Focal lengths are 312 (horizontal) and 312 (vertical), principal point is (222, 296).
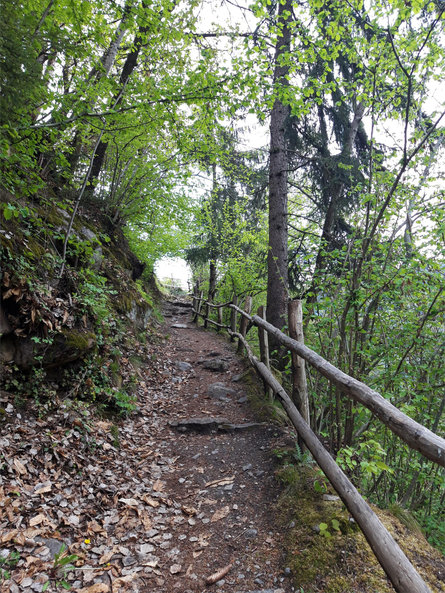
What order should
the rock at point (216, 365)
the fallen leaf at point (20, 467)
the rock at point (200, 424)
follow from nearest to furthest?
the fallen leaf at point (20, 467), the rock at point (200, 424), the rock at point (216, 365)

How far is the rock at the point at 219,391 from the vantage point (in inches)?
236

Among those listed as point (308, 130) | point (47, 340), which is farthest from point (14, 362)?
point (308, 130)

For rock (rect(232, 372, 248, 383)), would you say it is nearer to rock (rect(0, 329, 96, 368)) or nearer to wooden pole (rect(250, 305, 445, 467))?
rock (rect(0, 329, 96, 368))

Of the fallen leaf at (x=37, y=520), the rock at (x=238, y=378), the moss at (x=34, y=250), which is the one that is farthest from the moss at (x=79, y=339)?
the rock at (x=238, y=378)

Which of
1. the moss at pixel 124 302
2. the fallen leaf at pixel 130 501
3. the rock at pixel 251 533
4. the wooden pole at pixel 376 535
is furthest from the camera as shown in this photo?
the moss at pixel 124 302

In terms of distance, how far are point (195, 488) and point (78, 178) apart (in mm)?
7839

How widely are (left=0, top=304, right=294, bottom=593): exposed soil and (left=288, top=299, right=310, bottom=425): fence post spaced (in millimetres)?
799

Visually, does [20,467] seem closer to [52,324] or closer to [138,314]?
[52,324]

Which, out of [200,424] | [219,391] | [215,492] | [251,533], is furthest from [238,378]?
[251,533]

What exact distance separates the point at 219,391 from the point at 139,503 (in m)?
2.98

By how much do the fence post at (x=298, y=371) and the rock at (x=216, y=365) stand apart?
4.02 m

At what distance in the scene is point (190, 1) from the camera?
746 centimetres

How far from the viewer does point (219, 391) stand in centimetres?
611

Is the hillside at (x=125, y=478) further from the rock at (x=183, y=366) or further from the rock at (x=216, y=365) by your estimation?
the rock at (x=183, y=366)
